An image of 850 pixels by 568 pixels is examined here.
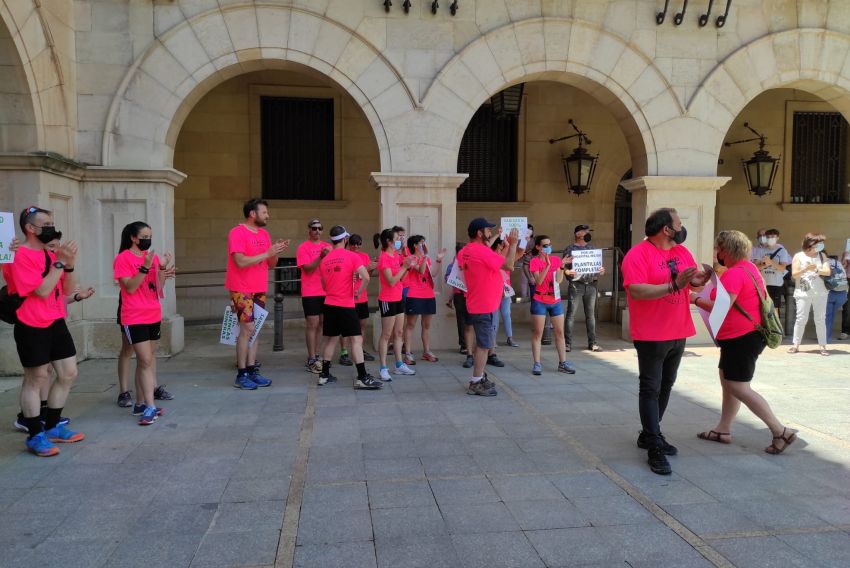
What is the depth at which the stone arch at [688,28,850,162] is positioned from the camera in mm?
9039

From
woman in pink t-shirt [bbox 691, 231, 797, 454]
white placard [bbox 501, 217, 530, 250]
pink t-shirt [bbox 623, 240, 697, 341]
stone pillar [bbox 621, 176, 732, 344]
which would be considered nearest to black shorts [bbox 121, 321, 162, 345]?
pink t-shirt [bbox 623, 240, 697, 341]

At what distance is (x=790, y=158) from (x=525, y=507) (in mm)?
12478

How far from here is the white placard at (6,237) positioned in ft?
13.9

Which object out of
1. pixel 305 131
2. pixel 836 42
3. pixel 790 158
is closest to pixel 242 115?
pixel 305 131

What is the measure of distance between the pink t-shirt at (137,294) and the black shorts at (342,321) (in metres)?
1.72

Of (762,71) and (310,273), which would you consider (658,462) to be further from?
(762,71)

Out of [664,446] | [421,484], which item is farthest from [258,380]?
[664,446]

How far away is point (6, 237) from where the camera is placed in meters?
4.26

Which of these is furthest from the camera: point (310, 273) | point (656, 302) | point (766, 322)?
point (310, 273)

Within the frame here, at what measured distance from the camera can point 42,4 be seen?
702 centimetres

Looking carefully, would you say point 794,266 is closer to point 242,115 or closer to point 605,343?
point 605,343

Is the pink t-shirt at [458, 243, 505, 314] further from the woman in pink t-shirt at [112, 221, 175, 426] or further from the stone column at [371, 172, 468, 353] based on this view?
the woman in pink t-shirt at [112, 221, 175, 426]

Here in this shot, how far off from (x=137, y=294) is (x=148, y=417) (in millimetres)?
1069

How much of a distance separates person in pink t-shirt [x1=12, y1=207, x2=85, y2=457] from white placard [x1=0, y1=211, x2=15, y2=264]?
0.23ft
